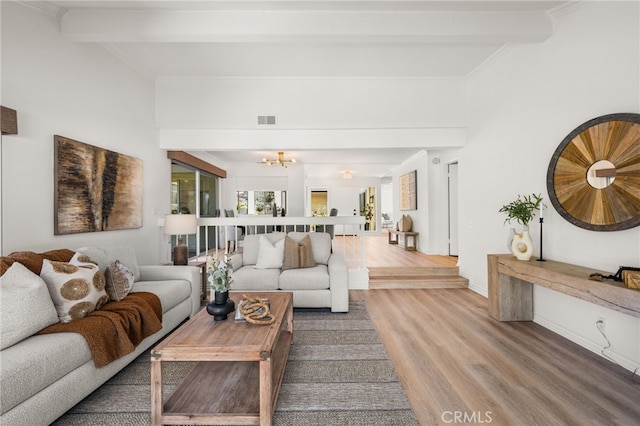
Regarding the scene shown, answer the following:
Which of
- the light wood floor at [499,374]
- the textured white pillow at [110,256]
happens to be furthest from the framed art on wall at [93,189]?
the light wood floor at [499,374]

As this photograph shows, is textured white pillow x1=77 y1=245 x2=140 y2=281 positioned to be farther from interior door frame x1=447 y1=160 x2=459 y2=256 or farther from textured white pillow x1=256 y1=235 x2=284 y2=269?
interior door frame x1=447 y1=160 x2=459 y2=256

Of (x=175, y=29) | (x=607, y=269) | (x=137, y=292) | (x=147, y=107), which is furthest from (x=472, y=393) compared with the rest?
(x=147, y=107)

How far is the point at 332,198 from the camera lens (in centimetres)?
1120

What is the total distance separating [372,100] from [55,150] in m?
4.06

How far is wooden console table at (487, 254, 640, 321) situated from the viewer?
1986 mm

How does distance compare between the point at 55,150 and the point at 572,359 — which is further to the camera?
the point at 55,150

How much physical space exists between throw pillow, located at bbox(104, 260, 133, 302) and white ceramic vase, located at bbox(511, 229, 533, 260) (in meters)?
3.92

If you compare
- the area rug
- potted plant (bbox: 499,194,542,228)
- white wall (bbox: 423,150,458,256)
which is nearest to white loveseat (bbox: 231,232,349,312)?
the area rug

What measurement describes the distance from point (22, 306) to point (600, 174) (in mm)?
4445

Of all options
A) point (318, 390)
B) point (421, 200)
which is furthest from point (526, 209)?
point (421, 200)

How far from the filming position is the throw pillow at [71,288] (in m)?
2.01

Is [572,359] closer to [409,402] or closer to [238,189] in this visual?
[409,402]

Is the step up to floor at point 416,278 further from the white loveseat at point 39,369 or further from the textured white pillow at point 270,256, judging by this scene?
the white loveseat at point 39,369

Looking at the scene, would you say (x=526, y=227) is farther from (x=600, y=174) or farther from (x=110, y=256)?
(x=110, y=256)
